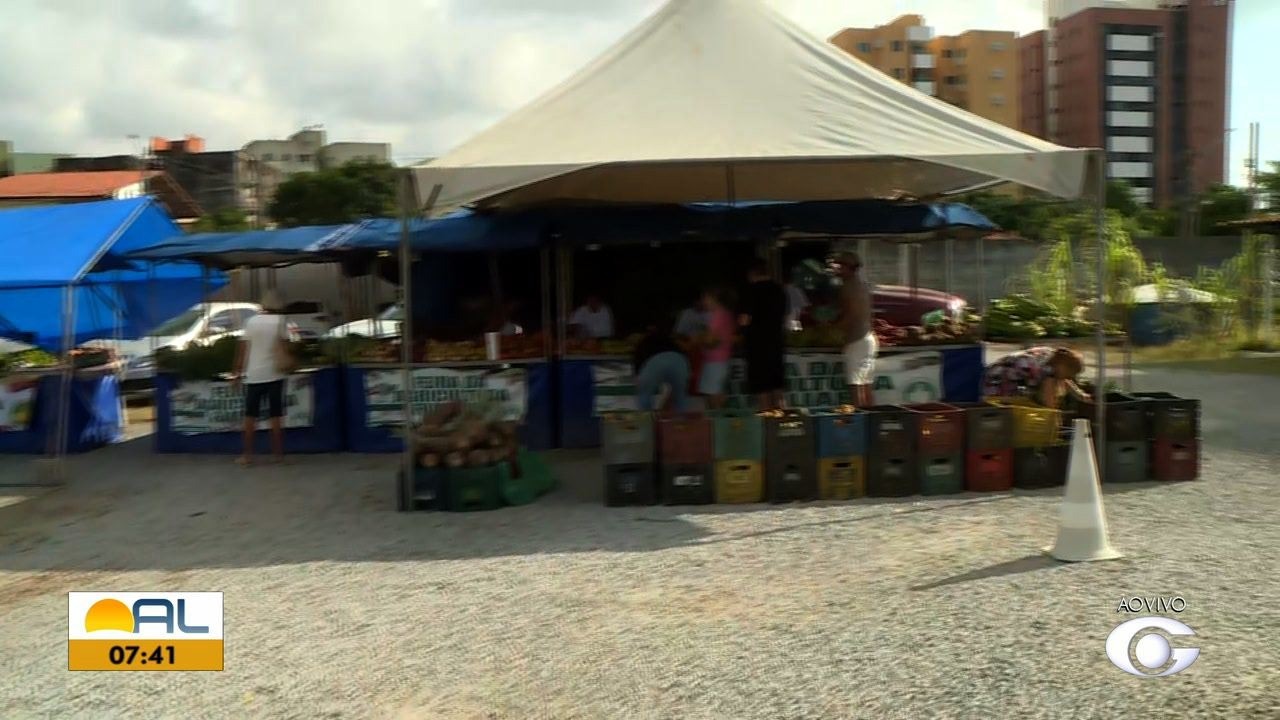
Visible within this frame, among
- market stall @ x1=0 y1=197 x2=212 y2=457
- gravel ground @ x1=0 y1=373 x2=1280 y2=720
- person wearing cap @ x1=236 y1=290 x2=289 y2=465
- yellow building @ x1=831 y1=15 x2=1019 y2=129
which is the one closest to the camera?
gravel ground @ x1=0 y1=373 x2=1280 y2=720

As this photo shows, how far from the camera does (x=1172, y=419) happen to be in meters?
8.50

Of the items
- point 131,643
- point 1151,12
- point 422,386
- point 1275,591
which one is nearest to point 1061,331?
point 422,386

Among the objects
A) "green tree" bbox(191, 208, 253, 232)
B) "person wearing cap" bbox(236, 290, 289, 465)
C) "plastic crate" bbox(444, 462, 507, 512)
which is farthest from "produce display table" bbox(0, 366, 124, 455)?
"green tree" bbox(191, 208, 253, 232)

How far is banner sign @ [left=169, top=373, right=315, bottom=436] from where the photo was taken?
1126 cm

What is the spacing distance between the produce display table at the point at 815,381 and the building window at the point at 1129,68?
9955 centimetres

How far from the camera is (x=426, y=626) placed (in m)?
5.62

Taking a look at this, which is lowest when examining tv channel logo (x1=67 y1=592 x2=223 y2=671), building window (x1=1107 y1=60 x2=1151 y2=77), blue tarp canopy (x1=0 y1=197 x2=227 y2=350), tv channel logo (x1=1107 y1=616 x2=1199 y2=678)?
A: tv channel logo (x1=67 y1=592 x2=223 y2=671)

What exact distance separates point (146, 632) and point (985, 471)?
6.11 metres

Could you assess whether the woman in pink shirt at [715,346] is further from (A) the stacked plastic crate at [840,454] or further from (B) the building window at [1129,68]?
(B) the building window at [1129,68]

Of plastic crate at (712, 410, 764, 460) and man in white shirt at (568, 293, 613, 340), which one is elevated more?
man in white shirt at (568, 293, 613, 340)

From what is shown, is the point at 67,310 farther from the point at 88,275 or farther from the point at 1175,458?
the point at 1175,458

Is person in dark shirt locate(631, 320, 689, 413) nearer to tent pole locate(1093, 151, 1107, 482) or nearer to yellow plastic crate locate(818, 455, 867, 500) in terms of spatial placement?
yellow plastic crate locate(818, 455, 867, 500)

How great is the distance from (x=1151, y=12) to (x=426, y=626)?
Answer: 110 m

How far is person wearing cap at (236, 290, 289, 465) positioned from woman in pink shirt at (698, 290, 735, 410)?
4298mm
